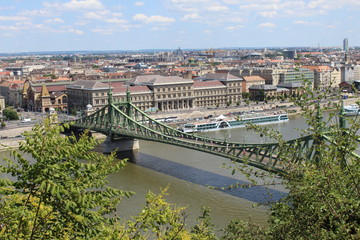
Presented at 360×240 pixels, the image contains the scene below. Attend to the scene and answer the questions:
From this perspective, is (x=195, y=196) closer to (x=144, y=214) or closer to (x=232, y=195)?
(x=232, y=195)

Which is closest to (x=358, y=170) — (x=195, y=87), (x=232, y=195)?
(x=232, y=195)

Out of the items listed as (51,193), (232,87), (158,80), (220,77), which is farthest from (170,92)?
(51,193)

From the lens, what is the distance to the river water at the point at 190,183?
1703cm

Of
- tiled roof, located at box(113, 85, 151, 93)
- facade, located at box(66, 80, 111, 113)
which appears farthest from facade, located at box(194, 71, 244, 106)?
facade, located at box(66, 80, 111, 113)

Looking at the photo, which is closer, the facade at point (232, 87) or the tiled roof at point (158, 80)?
the tiled roof at point (158, 80)

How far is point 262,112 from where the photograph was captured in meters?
46.7

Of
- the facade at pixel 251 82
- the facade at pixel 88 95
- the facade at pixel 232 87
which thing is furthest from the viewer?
the facade at pixel 251 82

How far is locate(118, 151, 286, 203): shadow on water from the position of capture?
1834 centimetres

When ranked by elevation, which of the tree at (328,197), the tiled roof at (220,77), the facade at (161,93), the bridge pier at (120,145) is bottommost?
the bridge pier at (120,145)

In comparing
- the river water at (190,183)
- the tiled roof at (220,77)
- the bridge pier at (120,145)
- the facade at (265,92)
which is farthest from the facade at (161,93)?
the river water at (190,183)

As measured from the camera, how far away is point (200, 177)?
72.0 feet

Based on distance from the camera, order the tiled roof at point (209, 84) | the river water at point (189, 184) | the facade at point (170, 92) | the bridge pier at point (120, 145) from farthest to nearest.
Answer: the tiled roof at point (209, 84) < the facade at point (170, 92) < the bridge pier at point (120, 145) < the river water at point (189, 184)

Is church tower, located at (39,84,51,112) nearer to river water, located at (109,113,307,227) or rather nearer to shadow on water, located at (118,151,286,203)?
river water, located at (109,113,307,227)

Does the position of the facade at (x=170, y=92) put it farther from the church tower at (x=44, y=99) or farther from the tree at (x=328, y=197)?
the tree at (x=328, y=197)
